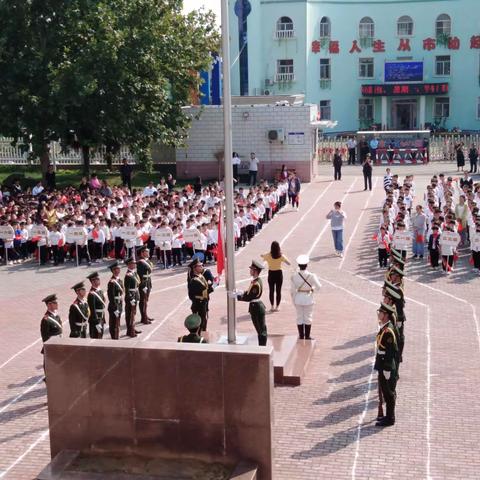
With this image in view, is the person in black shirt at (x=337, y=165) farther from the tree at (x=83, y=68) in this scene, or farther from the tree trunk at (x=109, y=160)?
the tree trunk at (x=109, y=160)

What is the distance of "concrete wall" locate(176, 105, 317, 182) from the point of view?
36.0m

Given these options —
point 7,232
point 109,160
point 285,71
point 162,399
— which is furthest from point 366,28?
point 162,399

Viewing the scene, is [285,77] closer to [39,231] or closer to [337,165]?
[337,165]

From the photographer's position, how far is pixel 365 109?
57031 mm

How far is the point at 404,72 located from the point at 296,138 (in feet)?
72.4

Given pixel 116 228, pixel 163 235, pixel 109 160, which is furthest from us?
pixel 109 160

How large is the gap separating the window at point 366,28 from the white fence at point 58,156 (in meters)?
23.5

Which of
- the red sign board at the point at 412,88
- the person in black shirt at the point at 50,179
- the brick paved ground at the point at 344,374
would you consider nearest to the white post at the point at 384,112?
the red sign board at the point at 412,88

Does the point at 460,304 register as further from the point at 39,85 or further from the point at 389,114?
the point at 389,114

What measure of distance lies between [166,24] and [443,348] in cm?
2179

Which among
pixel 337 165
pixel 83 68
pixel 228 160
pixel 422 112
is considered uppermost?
pixel 83 68

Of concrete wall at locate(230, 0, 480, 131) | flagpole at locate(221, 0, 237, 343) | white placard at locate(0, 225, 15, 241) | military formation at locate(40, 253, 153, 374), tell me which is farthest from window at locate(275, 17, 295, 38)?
flagpole at locate(221, 0, 237, 343)

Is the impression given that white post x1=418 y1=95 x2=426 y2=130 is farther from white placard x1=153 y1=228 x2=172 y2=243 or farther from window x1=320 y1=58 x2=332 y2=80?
white placard x1=153 y1=228 x2=172 y2=243

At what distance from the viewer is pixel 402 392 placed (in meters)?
12.7
